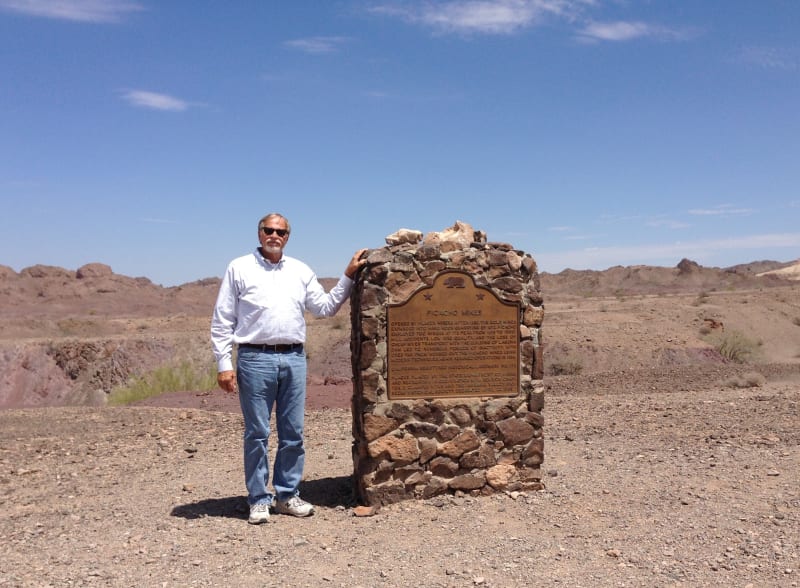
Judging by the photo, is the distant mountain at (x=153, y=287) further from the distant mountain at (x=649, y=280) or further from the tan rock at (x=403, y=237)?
the tan rock at (x=403, y=237)

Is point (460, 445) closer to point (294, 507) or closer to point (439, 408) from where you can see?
point (439, 408)

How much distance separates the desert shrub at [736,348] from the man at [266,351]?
55.0ft

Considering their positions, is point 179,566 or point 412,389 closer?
point 179,566

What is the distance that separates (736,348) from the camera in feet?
66.6

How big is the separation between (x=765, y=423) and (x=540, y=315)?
4077 millimetres

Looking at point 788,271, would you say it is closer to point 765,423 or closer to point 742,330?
point 742,330

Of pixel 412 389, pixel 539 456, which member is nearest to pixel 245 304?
pixel 412 389

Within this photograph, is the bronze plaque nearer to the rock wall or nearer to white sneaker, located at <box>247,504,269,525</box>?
the rock wall

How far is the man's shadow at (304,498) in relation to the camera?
5.73 m

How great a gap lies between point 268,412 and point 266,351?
18.4 inches

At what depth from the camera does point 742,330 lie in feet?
84.9

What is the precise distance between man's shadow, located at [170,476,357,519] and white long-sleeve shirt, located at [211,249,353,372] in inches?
49.6

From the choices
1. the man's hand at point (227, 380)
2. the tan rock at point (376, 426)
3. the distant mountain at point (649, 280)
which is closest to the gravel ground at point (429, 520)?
the tan rock at point (376, 426)

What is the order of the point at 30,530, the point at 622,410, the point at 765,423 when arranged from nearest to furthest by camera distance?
1. the point at 30,530
2. the point at 765,423
3. the point at 622,410
